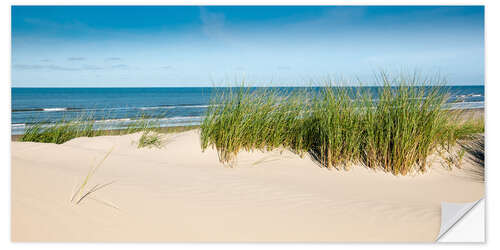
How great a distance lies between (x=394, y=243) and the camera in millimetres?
2350

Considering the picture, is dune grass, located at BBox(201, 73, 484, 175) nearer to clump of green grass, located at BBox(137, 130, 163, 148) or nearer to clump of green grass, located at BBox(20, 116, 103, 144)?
clump of green grass, located at BBox(137, 130, 163, 148)

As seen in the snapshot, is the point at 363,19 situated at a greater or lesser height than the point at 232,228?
greater

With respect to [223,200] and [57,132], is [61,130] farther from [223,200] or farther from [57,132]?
[223,200]

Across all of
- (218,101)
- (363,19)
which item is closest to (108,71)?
(218,101)

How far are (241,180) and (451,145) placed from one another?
2600 mm

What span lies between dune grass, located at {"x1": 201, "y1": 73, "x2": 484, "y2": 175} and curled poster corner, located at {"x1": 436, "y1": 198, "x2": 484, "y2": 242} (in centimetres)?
80

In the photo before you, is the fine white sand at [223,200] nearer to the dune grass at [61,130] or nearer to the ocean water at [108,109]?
the ocean water at [108,109]

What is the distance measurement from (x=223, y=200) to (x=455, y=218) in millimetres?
1660

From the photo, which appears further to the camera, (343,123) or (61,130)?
(61,130)

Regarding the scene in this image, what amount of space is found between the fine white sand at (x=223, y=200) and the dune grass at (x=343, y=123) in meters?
0.19

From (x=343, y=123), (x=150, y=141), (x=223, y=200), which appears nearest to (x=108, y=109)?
(x=150, y=141)

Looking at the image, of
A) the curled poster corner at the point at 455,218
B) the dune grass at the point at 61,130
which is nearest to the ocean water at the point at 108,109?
the dune grass at the point at 61,130

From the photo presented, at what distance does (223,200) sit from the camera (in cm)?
278
